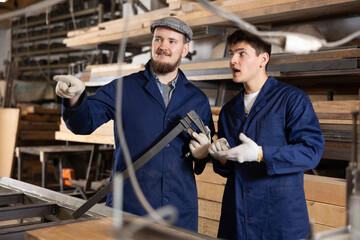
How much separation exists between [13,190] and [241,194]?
1.22 meters

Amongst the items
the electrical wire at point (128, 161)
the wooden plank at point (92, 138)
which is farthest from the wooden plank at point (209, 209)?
the electrical wire at point (128, 161)

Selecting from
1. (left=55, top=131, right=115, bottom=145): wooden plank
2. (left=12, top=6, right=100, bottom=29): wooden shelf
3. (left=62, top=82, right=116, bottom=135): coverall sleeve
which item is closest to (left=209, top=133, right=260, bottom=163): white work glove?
(left=62, top=82, right=116, bottom=135): coverall sleeve

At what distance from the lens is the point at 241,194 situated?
65.2 inches

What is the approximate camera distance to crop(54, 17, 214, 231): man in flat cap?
1755mm

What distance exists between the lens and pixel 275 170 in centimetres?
151

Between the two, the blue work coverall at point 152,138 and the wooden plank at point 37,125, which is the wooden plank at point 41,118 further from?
the blue work coverall at point 152,138

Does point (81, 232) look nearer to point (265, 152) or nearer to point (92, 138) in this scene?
point (265, 152)

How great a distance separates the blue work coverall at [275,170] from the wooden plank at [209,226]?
99cm

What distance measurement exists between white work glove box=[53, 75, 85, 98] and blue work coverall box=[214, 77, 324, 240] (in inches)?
29.1

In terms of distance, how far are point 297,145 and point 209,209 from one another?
4.50 feet

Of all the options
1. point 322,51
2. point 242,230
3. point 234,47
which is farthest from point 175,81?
point 322,51

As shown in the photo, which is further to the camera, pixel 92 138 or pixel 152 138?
pixel 92 138

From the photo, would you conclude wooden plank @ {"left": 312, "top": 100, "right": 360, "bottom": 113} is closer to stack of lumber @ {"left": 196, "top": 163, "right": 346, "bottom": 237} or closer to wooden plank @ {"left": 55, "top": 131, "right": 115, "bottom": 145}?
stack of lumber @ {"left": 196, "top": 163, "right": 346, "bottom": 237}

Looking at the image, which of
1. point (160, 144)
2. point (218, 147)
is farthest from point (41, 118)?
point (218, 147)
